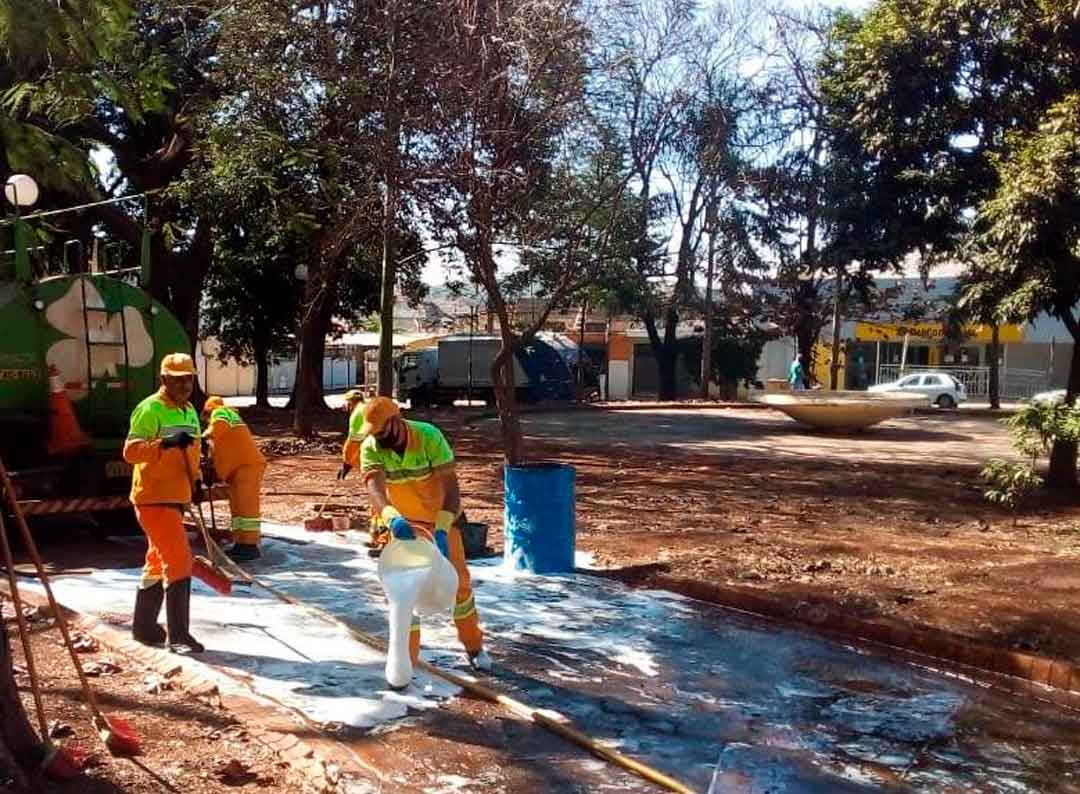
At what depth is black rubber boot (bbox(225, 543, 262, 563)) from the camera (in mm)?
8984

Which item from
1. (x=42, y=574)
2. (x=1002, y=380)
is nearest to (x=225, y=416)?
(x=42, y=574)

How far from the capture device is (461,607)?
19.6 feet

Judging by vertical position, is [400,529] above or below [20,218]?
below

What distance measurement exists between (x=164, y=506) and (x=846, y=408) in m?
18.1

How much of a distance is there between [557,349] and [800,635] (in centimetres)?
3158

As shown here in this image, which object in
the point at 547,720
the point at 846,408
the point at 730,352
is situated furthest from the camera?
the point at 730,352

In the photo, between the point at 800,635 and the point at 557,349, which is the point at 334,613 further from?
the point at 557,349

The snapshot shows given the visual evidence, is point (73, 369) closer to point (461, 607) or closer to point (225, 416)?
point (225, 416)

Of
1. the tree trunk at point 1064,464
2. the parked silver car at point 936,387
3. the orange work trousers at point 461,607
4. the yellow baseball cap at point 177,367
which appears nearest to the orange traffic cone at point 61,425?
the yellow baseball cap at point 177,367

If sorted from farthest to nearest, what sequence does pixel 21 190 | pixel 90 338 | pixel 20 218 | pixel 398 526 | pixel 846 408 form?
1. pixel 846 408
2. pixel 90 338
3. pixel 20 218
4. pixel 21 190
5. pixel 398 526

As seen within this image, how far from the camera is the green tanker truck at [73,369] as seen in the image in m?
9.30

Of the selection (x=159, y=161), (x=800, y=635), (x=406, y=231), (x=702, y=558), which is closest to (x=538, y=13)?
(x=406, y=231)

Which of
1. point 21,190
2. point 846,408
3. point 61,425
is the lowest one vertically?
point 846,408

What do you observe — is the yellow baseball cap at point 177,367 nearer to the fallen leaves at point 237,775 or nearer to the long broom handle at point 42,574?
the long broom handle at point 42,574
